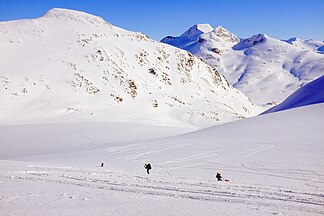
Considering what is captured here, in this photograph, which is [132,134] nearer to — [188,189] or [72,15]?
[188,189]

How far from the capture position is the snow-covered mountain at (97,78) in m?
81.8

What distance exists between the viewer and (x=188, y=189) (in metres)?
17.7

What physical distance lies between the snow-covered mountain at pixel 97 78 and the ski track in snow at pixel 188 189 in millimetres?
52861

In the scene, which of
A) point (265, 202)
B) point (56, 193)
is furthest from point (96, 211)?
point (265, 202)

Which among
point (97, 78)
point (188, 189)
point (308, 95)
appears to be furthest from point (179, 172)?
point (97, 78)

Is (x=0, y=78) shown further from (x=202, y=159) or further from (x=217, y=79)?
(x=217, y=79)

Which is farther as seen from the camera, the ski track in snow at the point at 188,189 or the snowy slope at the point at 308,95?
the snowy slope at the point at 308,95

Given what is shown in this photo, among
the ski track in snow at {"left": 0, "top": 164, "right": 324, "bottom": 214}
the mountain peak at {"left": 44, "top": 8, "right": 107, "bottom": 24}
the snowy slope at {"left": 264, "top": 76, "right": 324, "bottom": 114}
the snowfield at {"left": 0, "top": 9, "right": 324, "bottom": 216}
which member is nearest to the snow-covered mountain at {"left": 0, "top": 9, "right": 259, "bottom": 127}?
the mountain peak at {"left": 44, "top": 8, "right": 107, "bottom": 24}

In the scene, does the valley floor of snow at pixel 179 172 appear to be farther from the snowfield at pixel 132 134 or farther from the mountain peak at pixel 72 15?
the mountain peak at pixel 72 15

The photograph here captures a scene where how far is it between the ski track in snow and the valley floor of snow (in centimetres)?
5

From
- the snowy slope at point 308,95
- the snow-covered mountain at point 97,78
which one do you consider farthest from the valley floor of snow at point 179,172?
the snow-covered mountain at point 97,78

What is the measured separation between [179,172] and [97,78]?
73.6 meters

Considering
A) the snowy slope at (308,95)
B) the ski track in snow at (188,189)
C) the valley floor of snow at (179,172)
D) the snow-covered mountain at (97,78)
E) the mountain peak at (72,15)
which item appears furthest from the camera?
the mountain peak at (72,15)

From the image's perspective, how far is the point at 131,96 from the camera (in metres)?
97.6
